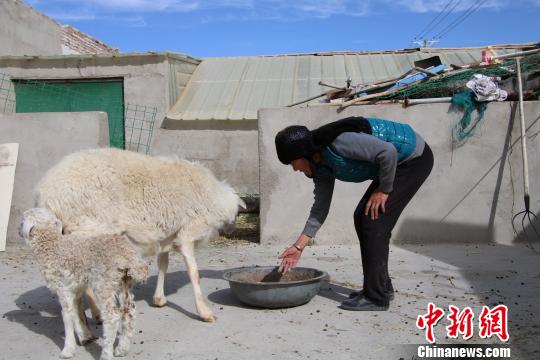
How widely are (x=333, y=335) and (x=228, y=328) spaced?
0.79 m

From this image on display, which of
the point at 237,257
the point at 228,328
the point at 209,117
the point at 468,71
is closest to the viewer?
the point at 228,328

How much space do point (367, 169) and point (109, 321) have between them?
2.10 m

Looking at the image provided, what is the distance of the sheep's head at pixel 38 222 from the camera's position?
143 inches

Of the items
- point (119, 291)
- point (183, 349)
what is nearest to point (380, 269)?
point (183, 349)

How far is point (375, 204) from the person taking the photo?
4172 millimetres

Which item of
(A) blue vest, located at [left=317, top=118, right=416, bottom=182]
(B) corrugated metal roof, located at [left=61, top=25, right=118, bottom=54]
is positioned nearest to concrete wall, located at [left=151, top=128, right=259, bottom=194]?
(B) corrugated metal roof, located at [left=61, top=25, right=118, bottom=54]

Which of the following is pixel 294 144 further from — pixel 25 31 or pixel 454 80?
pixel 25 31

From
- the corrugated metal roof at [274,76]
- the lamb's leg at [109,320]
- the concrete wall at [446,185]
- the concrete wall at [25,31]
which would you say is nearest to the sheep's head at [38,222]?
the lamb's leg at [109,320]

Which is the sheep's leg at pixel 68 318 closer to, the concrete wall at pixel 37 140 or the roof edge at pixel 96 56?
the concrete wall at pixel 37 140

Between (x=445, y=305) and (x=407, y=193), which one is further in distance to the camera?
(x=445, y=305)

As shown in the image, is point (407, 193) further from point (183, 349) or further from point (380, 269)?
point (183, 349)

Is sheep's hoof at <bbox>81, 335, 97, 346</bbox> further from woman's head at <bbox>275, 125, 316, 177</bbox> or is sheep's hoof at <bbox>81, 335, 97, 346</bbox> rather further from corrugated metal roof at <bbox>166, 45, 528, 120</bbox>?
corrugated metal roof at <bbox>166, 45, 528, 120</bbox>

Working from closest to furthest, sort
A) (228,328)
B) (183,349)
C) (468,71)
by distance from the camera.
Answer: (183,349) < (228,328) < (468,71)

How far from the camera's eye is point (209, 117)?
11.2 m
